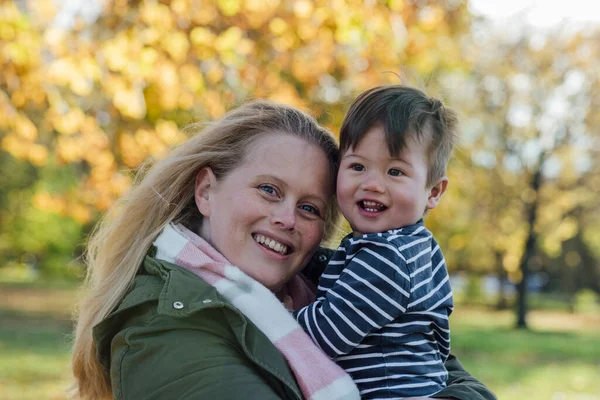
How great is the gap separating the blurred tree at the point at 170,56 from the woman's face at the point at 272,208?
211cm

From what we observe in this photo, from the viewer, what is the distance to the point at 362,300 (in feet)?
7.32

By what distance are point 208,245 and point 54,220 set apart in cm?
2992

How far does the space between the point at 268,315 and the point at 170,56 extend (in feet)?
12.1

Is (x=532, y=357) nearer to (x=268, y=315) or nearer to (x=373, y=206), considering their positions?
(x=373, y=206)

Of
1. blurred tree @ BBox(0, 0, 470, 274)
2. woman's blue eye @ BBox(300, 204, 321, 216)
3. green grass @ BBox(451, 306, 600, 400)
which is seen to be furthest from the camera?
green grass @ BBox(451, 306, 600, 400)

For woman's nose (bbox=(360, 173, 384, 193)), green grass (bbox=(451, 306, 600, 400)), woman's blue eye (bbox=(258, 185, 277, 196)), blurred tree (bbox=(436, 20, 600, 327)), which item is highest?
woman's nose (bbox=(360, 173, 384, 193))

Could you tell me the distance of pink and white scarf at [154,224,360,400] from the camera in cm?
216

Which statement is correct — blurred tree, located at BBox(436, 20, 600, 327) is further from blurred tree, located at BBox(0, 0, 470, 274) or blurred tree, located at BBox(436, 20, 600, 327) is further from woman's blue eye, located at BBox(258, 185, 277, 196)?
→ woman's blue eye, located at BBox(258, 185, 277, 196)

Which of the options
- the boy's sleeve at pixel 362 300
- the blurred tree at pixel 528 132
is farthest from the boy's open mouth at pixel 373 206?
the blurred tree at pixel 528 132

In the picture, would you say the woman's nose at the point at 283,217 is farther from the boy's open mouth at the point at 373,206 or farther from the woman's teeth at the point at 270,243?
the boy's open mouth at the point at 373,206

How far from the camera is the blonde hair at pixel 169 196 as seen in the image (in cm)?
257

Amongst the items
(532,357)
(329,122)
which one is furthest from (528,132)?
(329,122)

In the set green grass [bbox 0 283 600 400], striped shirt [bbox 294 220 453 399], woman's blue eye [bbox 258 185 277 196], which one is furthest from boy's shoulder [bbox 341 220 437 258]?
green grass [bbox 0 283 600 400]

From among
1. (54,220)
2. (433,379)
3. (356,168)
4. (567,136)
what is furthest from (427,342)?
(54,220)
